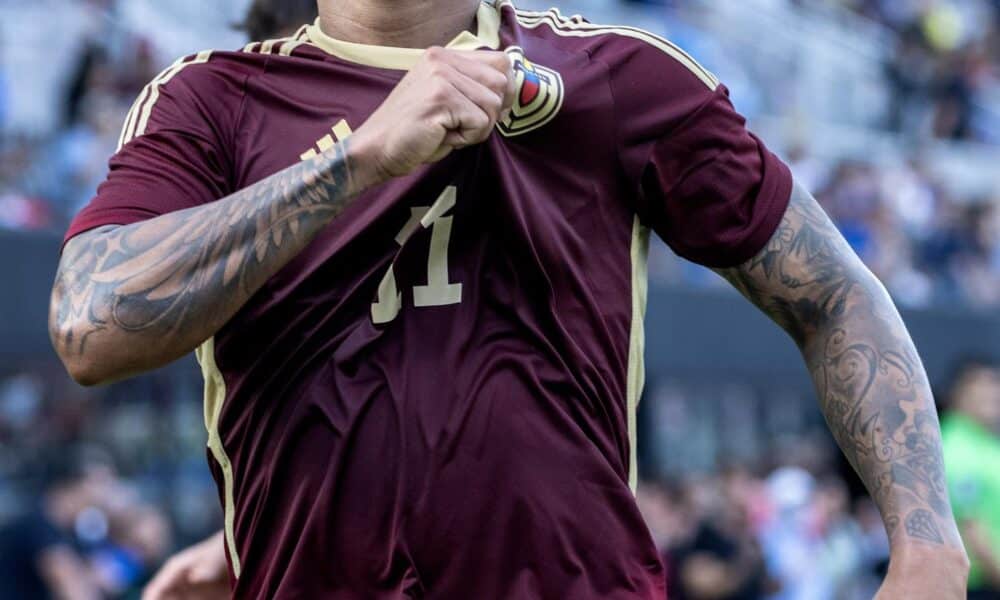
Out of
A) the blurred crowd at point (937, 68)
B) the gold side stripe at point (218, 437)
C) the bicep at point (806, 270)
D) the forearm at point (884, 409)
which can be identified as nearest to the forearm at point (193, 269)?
the gold side stripe at point (218, 437)

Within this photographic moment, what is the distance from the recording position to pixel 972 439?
7285 mm

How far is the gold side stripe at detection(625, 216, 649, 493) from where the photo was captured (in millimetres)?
2729

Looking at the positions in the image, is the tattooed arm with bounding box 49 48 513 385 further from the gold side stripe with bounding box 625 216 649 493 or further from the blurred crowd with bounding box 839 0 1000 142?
the blurred crowd with bounding box 839 0 1000 142

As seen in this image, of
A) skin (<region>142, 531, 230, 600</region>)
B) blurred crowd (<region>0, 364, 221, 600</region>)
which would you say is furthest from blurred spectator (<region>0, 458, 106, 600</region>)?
skin (<region>142, 531, 230, 600</region>)

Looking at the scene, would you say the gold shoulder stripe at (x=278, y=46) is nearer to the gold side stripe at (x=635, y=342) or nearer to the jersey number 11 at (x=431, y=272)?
the jersey number 11 at (x=431, y=272)

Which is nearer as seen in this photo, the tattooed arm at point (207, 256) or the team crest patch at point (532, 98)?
the tattooed arm at point (207, 256)

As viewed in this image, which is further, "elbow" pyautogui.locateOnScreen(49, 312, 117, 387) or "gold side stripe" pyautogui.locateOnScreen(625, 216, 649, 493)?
"gold side stripe" pyautogui.locateOnScreen(625, 216, 649, 493)

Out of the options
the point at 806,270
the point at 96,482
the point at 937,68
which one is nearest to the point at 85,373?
the point at 806,270

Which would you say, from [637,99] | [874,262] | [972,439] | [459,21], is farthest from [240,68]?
[874,262]

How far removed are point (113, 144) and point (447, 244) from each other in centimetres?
Result: 720

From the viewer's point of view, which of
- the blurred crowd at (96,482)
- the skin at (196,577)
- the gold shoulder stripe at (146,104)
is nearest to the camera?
the gold shoulder stripe at (146,104)

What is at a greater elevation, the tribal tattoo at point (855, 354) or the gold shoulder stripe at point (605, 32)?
the gold shoulder stripe at point (605, 32)

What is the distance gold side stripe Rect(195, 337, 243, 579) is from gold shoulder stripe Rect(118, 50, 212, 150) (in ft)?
1.18

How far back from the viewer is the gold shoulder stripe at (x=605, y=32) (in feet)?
9.09
